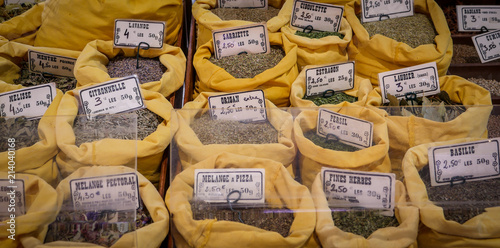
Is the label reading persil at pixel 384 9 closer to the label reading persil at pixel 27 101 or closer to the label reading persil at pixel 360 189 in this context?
the label reading persil at pixel 360 189

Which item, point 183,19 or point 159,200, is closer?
point 159,200

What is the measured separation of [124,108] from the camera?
1560mm

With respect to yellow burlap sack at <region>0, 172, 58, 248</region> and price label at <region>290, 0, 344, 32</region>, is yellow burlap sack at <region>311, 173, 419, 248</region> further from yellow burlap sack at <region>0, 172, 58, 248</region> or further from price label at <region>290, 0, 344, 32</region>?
price label at <region>290, 0, 344, 32</region>

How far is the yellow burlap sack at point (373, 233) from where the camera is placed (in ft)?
3.59

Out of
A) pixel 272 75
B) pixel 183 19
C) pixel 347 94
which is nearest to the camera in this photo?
pixel 272 75

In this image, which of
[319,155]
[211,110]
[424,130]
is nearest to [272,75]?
[211,110]

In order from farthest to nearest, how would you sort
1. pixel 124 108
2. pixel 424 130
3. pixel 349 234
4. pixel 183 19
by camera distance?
pixel 183 19, pixel 124 108, pixel 424 130, pixel 349 234

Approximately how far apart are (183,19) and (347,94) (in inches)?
38.4

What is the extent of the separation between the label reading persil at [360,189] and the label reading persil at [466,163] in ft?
0.56

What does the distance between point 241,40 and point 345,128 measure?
0.67 m

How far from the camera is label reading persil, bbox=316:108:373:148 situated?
139cm

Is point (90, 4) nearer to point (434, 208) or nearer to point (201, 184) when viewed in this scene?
point (201, 184)

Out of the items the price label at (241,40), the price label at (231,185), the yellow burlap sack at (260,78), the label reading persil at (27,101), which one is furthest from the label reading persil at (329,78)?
the label reading persil at (27,101)

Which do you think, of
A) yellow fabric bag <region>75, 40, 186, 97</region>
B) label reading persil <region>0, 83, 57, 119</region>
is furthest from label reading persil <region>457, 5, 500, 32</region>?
label reading persil <region>0, 83, 57, 119</region>
